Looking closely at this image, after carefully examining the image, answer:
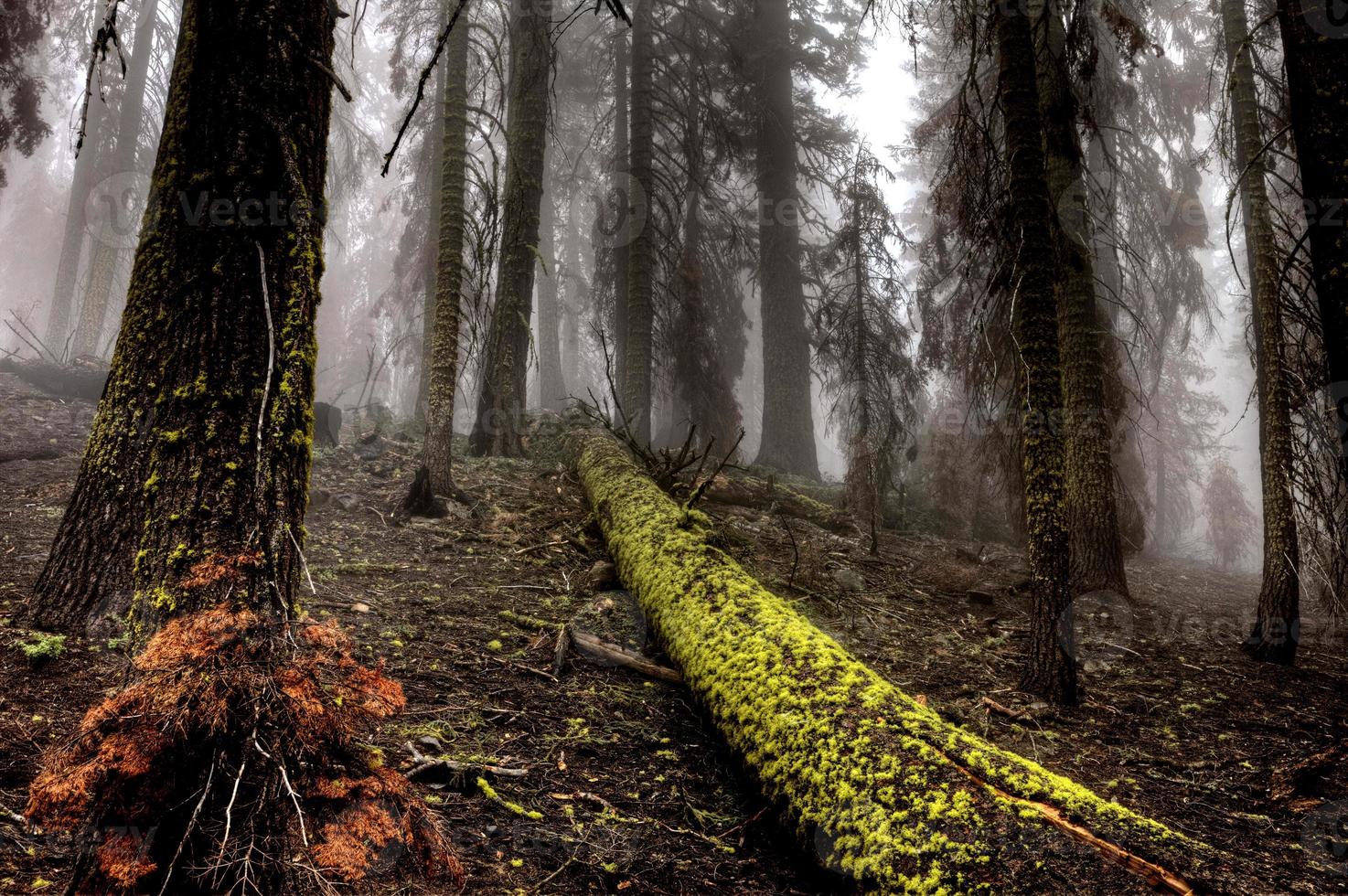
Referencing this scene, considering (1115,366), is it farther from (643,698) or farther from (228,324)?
(228,324)

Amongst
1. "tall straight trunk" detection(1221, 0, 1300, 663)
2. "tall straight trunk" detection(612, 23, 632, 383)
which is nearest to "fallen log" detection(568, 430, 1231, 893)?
"tall straight trunk" detection(1221, 0, 1300, 663)

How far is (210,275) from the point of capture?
212cm

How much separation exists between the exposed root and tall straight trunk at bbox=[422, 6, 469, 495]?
5.36m

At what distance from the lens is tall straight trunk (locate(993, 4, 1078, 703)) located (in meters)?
4.30

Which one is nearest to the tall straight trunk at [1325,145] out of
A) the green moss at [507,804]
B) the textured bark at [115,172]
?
the green moss at [507,804]

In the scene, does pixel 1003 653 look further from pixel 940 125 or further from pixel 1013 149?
pixel 940 125

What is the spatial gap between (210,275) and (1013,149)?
4818 mm

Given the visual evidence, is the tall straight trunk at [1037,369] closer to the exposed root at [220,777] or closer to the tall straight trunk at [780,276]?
the exposed root at [220,777]

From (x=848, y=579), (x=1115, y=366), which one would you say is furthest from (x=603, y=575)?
(x=1115, y=366)

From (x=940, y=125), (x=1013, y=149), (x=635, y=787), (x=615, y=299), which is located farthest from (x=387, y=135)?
(x=635, y=787)

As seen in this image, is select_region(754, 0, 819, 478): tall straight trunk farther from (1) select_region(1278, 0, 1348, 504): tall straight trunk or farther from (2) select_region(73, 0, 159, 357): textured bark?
(2) select_region(73, 0, 159, 357): textured bark

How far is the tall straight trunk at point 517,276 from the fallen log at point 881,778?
5.98 metres

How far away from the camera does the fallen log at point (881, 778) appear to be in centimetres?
200

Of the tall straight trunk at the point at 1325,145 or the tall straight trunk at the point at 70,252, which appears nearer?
the tall straight trunk at the point at 1325,145
